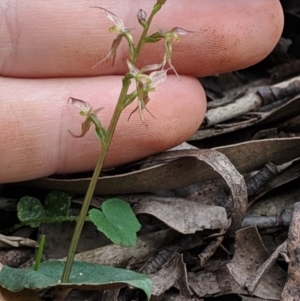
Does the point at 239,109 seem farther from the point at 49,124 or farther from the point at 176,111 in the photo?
the point at 49,124

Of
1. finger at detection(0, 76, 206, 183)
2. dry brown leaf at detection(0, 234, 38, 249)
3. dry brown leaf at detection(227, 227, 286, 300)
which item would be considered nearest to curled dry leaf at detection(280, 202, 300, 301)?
dry brown leaf at detection(227, 227, 286, 300)

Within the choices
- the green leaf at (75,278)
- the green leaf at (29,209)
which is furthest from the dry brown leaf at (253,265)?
the green leaf at (29,209)

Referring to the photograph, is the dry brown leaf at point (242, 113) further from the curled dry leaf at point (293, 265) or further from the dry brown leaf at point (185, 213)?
the curled dry leaf at point (293, 265)

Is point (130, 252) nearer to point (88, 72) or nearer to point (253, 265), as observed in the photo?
point (253, 265)

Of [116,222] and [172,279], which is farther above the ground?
[116,222]

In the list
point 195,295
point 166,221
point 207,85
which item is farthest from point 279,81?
point 195,295

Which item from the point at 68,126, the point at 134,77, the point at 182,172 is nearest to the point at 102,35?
the point at 68,126

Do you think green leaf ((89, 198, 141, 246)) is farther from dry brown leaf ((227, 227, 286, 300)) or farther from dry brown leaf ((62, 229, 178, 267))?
dry brown leaf ((227, 227, 286, 300))
